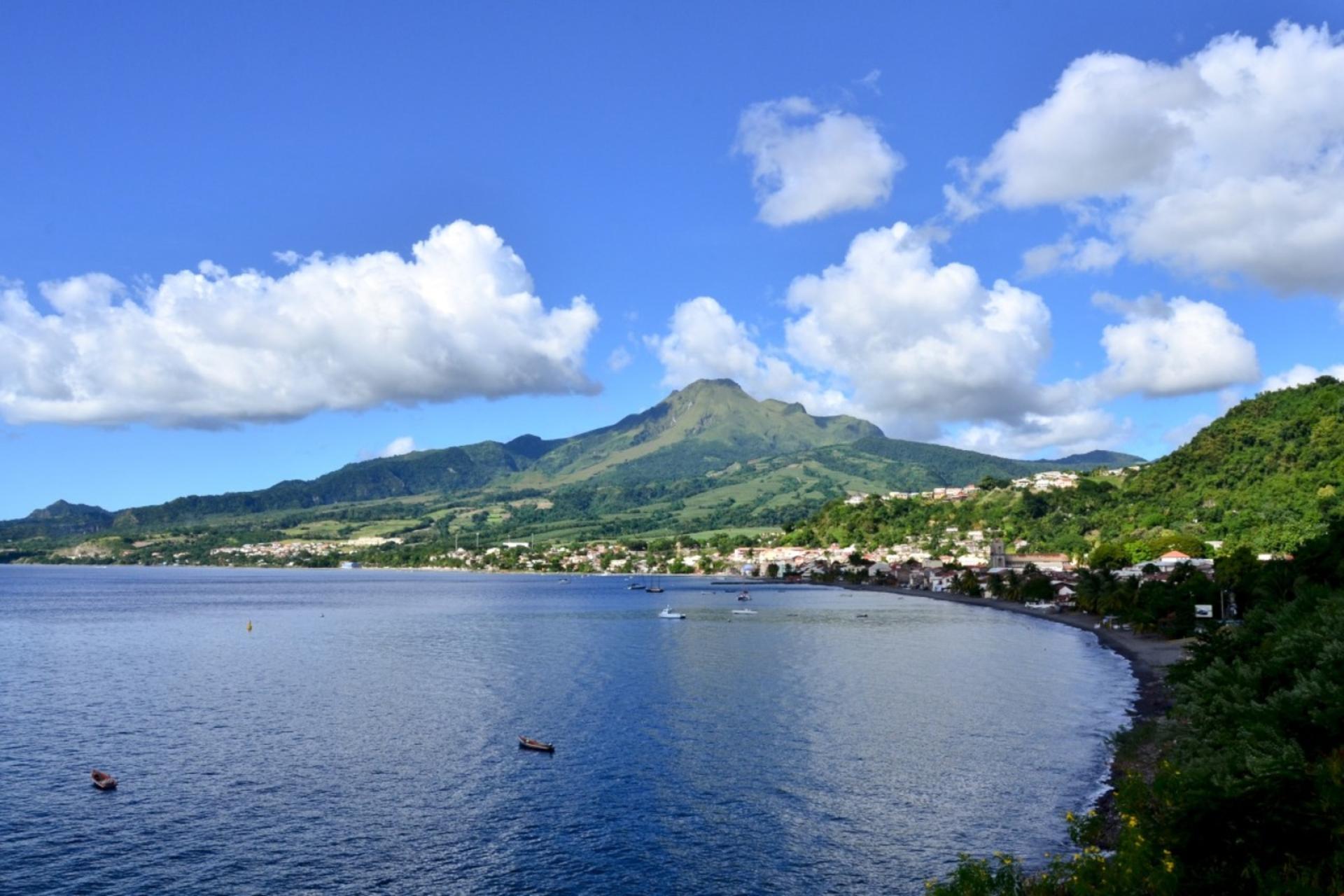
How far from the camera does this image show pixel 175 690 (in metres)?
54.0

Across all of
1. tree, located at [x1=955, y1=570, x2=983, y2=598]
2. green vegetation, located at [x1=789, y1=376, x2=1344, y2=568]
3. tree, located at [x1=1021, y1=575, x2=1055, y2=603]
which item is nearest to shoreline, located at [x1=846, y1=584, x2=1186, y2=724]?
tree, located at [x1=1021, y1=575, x2=1055, y2=603]

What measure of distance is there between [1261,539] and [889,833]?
11389 cm

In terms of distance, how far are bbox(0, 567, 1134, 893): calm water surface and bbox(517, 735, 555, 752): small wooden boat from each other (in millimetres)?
383

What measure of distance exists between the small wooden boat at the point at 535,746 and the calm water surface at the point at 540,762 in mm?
383

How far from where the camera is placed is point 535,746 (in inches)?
1522

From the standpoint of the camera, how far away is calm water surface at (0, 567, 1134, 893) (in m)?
25.7

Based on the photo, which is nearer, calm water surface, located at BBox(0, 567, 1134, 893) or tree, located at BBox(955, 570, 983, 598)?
calm water surface, located at BBox(0, 567, 1134, 893)

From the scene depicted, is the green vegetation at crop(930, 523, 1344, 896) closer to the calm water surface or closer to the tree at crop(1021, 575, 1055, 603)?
the calm water surface

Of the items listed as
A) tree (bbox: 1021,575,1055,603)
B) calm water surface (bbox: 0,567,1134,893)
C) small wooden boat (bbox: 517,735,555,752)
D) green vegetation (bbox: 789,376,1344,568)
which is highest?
green vegetation (bbox: 789,376,1344,568)

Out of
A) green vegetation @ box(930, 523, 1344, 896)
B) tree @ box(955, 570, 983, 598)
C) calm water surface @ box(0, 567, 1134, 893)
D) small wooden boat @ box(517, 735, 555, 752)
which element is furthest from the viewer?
tree @ box(955, 570, 983, 598)

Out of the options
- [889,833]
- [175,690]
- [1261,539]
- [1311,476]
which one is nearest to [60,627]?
[175,690]

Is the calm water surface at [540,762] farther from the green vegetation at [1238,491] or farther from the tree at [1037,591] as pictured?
the green vegetation at [1238,491]

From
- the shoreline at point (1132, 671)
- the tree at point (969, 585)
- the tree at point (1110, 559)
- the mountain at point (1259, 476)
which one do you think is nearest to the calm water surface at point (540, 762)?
the shoreline at point (1132, 671)

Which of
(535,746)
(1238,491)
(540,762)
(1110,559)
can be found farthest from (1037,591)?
(540,762)
